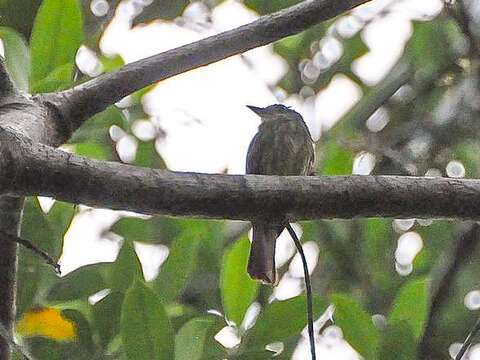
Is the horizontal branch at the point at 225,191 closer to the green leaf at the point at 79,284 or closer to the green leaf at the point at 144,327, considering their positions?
the green leaf at the point at 144,327

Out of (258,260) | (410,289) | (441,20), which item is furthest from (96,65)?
(441,20)

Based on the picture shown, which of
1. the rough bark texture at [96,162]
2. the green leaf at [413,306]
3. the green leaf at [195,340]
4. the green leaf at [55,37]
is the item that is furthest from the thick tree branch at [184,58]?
the green leaf at [413,306]

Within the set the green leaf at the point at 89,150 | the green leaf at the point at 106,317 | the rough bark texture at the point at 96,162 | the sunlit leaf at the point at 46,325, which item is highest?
the rough bark texture at the point at 96,162

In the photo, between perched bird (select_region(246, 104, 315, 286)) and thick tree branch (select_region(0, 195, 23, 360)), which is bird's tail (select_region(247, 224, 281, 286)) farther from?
thick tree branch (select_region(0, 195, 23, 360))

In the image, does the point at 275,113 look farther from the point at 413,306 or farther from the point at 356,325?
the point at 356,325

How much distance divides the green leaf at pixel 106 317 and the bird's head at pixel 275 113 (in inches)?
45.6

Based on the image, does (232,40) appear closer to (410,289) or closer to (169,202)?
(169,202)

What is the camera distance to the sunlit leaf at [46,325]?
2254 mm

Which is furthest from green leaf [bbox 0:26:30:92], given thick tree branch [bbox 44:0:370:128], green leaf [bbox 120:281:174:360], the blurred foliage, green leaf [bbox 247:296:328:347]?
green leaf [bbox 247:296:328:347]

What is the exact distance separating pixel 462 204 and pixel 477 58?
8.27ft

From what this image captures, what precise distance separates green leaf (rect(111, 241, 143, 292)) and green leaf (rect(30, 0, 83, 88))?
45 centimetres

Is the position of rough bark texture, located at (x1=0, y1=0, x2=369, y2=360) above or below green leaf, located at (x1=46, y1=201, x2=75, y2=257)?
above

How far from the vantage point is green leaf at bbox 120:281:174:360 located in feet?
6.86

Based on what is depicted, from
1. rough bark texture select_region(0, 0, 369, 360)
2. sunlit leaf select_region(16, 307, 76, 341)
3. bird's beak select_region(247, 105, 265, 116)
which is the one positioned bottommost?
sunlit leaf select_region(16, 307, 76, 341)
